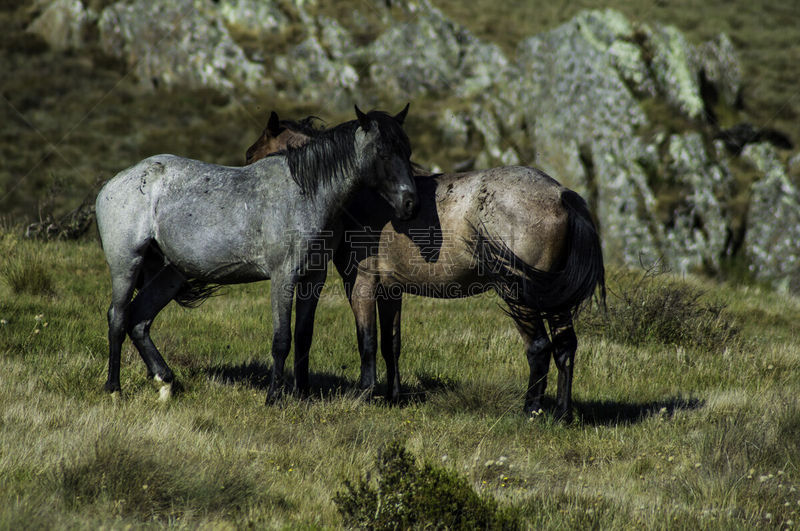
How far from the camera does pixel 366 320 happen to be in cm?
643

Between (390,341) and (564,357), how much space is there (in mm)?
1707

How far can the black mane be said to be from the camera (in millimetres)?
5715

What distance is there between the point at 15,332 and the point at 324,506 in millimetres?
5068

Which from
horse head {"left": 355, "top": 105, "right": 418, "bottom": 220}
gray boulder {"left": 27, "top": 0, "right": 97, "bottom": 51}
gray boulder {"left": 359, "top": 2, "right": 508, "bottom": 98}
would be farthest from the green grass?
gray boulder {"left": 27, "top": 0, "right": 97, "bottom": 51}

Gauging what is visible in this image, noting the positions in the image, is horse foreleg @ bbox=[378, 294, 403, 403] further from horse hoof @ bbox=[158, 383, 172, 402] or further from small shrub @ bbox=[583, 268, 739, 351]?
small shrub @ bbox=[583, 268, 739, 351]

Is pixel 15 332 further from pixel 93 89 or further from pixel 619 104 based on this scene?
pixel 93 89

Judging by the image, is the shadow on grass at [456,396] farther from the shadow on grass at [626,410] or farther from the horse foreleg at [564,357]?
the horse foreleg at [564,357]

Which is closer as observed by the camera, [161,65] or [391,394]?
[391,394]

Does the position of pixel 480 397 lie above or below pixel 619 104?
below

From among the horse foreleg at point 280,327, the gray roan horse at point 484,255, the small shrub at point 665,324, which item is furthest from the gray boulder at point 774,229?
the horse foreleg at point 280,327

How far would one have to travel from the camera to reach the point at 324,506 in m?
3.98

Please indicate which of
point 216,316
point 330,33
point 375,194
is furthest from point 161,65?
point 375,194

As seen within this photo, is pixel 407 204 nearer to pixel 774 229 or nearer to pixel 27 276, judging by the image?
pixel 27 276

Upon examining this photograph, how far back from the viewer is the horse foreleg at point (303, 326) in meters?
6.08
